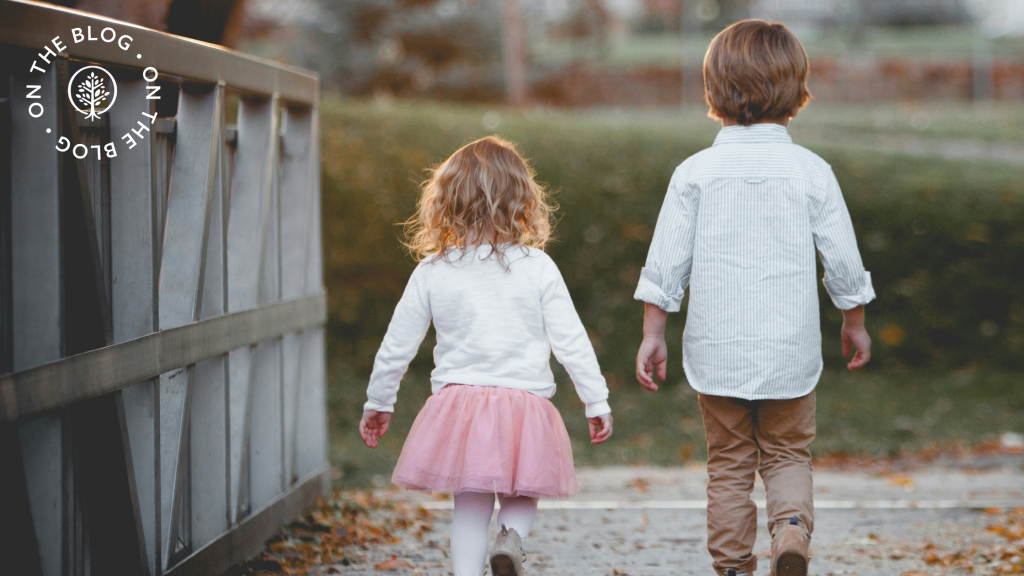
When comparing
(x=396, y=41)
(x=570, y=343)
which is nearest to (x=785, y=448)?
(x=570, y=343)

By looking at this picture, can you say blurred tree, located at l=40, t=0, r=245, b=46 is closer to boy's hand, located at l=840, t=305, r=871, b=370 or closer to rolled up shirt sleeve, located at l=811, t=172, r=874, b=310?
rolled up shirt sleeve, located at l=811, t=172, r=874, b=310

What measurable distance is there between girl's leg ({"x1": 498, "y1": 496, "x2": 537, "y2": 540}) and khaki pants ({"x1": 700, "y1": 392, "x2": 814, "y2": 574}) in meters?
0.60

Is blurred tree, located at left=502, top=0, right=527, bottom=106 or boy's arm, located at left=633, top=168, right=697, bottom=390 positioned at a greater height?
blurred tree, located at left=502, top=0, right=527, bottom=106

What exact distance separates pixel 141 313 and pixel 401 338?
78cm

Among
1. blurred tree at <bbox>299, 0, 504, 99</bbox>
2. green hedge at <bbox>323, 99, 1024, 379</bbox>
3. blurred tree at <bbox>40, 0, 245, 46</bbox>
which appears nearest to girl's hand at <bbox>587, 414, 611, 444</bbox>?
blurred tree at <bbox>40, 0, 245, 46</bbox>

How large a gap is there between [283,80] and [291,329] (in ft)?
3.46

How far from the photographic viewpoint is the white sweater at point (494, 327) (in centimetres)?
317

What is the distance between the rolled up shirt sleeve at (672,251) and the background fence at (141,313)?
4.80 feet

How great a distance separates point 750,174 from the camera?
331cm

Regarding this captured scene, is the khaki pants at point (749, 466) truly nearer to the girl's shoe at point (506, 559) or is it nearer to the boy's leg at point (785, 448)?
the boy's leg at point (785, 448)

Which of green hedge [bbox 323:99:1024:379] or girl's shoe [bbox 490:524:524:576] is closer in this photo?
girl's shoe [bbox 490:524:524:576]

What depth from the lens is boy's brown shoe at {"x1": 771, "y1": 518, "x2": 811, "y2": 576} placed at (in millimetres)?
2998

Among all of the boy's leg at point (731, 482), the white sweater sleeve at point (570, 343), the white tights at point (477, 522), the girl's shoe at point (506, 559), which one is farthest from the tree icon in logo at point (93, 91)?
the boy's leg at point (731, 482)

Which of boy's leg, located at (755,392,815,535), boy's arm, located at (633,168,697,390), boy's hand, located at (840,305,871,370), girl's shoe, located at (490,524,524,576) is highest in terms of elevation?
boy's arm, located at (633,168,697,390)
